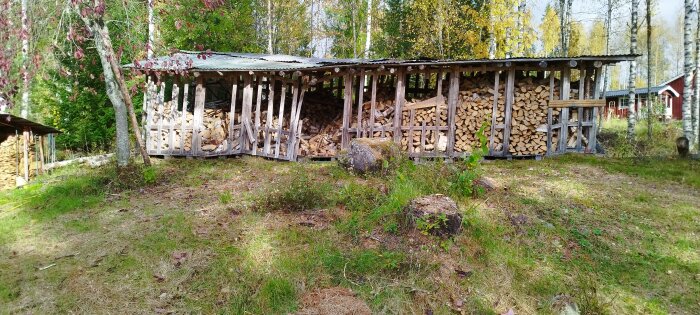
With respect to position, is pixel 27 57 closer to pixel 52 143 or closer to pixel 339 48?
pixel 52 143

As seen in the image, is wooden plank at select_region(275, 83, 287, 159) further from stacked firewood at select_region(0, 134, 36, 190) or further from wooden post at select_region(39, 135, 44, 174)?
stacked firewood at select_region(0, 134, 36, 190)

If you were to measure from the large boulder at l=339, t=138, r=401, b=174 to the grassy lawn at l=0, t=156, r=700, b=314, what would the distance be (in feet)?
1.23

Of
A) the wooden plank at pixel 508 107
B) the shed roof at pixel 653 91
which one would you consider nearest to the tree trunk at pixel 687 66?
the wooden plank at pixel 508 107

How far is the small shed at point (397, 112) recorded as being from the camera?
9.59 metres

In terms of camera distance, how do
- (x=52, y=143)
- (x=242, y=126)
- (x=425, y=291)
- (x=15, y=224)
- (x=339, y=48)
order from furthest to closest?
(x=339, y=48), (x=52, y=143), (x=242, y=126), (x=15, y=224), (x=425, y=291)

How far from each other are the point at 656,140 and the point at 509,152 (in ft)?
29.5

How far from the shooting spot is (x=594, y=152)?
957 cm

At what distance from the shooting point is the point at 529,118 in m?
9.77

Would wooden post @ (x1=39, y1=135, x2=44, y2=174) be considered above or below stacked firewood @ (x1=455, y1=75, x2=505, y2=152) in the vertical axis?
below

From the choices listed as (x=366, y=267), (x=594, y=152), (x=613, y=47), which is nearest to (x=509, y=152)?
(x=594, y=152)

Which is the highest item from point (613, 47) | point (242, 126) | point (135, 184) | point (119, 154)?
point (613, 47)

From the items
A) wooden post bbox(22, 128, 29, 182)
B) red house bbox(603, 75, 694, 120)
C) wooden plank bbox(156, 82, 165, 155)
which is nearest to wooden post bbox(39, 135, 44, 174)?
wooden post bbox(22, 128, 29, 182)

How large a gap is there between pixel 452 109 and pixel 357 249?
632 cm

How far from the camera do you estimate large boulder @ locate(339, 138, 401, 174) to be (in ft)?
24.2
